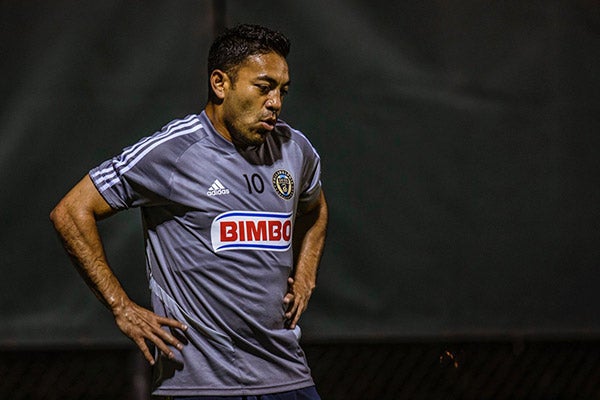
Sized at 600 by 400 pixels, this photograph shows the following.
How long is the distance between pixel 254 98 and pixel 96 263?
70 centimetres

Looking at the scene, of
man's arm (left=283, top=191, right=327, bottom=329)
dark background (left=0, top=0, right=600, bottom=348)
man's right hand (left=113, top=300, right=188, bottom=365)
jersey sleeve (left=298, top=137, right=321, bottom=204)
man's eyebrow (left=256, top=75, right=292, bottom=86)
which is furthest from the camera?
dark background (left=0, top=0, right=600, bottom=348)

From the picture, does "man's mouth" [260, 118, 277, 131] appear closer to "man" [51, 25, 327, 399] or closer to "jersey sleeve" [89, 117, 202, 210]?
"man" [51, 25, 327, 399]

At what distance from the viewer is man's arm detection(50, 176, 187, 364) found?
2.67m

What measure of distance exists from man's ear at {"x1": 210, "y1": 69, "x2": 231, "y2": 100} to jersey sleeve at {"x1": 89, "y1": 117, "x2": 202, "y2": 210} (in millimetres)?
215

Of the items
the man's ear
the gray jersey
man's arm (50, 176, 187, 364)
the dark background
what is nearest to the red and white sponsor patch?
the gray jersey

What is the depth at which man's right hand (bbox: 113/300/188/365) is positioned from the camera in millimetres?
2658

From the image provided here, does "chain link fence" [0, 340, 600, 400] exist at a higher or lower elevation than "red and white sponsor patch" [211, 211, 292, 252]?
lower

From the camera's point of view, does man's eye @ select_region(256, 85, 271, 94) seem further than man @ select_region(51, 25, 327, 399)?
Yes

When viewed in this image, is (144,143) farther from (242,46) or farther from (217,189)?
(242,46)

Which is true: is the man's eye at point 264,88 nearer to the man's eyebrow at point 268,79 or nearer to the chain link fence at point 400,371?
the man's eyebrow at point 268,79

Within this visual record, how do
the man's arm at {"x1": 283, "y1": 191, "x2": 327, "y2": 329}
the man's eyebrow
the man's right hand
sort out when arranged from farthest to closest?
the man's arm at {"x1": 283, "y1": 191, "x2": 327, "y2": 329}
the man's eyebrow
the man's right hand

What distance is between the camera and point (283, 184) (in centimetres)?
288

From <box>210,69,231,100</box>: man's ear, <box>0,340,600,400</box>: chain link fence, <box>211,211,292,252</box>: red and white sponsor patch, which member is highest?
<box>210,69,231,100</box>: man's ear

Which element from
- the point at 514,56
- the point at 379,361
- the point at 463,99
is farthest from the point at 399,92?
the point at 379,361
